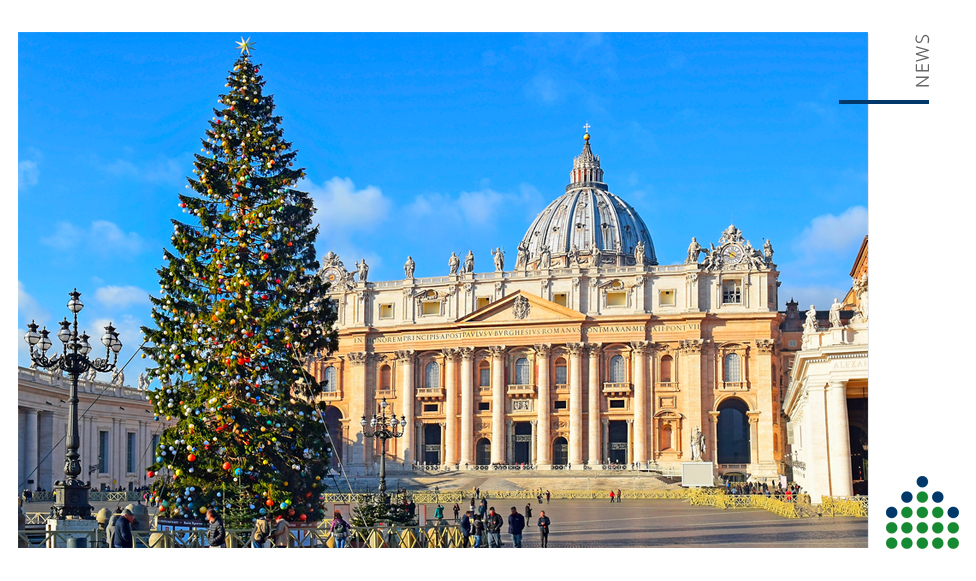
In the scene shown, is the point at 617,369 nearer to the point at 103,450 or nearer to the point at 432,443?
the point at 432,443

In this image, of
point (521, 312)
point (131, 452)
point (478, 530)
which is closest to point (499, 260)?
point (521, 312)

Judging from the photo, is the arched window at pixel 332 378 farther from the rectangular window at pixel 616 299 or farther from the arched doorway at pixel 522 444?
the rectangular window at pixel 616 299

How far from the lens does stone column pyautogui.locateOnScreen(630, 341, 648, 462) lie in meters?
72.6

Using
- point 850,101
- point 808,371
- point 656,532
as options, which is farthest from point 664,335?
point 850,101

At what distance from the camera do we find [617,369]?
247 feet

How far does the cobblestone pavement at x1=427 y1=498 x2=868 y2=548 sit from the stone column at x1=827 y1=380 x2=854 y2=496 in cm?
175

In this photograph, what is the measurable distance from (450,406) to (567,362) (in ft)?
29.5

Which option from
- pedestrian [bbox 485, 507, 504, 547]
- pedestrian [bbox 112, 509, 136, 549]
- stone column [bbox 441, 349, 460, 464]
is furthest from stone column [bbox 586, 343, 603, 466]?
pedestrian [bbox 112, 509, 136, 549]

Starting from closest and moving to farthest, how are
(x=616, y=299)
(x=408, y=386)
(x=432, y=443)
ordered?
(x=616, y=299) < (x=408, y=386) < (x=432, y=443)

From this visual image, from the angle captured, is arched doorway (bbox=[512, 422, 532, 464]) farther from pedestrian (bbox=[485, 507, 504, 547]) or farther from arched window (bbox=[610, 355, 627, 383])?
pedestrian (bbox=[485, 507, 504, 547])

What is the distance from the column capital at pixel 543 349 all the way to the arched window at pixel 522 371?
145 cm
